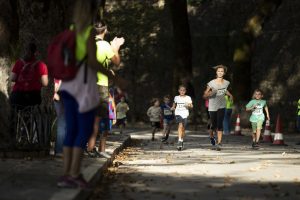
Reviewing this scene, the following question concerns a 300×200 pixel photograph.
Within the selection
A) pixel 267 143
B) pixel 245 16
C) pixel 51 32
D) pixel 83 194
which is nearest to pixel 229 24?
pixel 245 16

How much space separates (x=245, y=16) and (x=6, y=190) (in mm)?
28234

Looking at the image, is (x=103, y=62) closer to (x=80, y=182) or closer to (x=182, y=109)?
(x=80, y=182)

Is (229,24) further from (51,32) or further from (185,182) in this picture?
(185,182)

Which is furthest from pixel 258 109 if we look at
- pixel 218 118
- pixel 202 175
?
pixel 202 175

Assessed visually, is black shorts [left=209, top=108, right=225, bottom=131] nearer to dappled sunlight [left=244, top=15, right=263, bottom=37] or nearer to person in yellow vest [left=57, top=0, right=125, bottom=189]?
person in yellow vest [left=57, top=0, right=125, bottom=189]

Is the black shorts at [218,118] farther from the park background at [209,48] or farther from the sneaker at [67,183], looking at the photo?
the park background at [209,48]

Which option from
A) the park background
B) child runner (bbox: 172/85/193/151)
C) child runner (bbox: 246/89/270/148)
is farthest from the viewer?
the park background

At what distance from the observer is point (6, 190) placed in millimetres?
8070

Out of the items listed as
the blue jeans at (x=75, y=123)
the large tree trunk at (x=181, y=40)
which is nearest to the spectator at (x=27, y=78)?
the blue jeans at (x=75, y=123)

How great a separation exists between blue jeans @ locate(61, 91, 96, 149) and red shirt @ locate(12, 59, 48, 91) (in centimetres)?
327

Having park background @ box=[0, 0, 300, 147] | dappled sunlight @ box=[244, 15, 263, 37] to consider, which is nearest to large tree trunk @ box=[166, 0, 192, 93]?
park background @ box=[0, 0, 300, 147]

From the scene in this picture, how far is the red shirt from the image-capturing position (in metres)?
11.6

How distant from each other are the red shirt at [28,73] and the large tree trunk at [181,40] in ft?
65.8

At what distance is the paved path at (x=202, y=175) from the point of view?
9.24 meters
